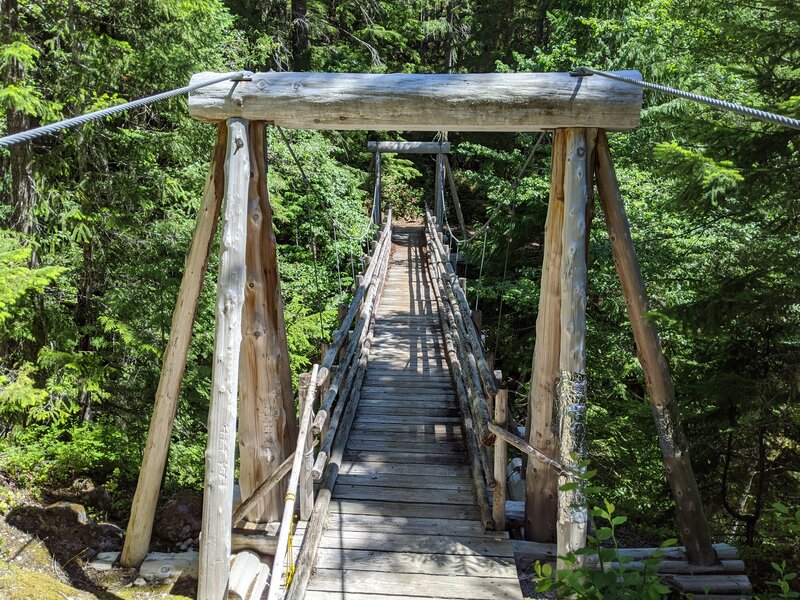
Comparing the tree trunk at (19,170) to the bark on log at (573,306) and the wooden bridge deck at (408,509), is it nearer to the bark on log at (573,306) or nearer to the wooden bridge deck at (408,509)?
the wooden bridge deck at (408,509)

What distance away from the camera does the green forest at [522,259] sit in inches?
155

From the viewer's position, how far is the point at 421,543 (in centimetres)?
355

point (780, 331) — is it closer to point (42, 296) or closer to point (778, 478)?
point (778, 478)

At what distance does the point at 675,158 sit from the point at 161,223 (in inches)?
225

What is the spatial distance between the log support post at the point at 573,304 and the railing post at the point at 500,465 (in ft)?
1.40

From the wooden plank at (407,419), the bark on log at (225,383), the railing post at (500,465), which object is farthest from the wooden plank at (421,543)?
the wooden plank at (407,419)

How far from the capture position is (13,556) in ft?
14.0

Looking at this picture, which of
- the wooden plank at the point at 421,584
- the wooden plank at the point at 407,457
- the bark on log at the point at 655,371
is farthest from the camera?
the wooden plank at the point at 407,457

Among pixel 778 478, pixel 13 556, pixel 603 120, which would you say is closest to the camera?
pixel 603 120

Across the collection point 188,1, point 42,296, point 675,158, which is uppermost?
point 188,1

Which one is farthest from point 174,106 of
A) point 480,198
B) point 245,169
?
point 480,198

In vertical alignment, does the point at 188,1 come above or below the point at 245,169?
above

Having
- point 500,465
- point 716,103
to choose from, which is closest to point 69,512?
point 500,465

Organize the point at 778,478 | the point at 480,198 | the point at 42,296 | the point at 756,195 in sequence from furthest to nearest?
the point at 480,198
the point at 42,296
the point at 778,478
the point at 756,195
